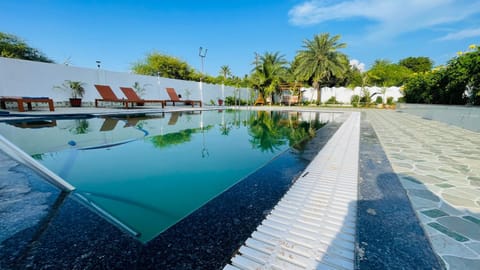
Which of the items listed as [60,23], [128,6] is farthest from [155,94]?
[60,23]

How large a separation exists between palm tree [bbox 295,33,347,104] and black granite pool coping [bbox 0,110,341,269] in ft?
70.8

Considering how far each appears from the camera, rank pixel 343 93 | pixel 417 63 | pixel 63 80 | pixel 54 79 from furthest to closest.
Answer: pixel 417 63 → pixel 343 93 → pixel 63 80 → pixel 54 79

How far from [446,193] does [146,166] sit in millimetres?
3562

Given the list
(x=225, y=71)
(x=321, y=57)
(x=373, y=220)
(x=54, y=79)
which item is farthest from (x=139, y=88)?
(x=225, y=71)

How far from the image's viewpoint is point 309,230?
4.27 feet

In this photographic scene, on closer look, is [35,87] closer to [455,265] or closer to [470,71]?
[455,265]

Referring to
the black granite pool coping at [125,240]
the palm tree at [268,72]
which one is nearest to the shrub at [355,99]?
the palm tree at [268,72]

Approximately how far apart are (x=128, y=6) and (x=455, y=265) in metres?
21.2

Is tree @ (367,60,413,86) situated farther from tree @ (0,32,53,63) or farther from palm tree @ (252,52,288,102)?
tree @ (0,32,53,63)

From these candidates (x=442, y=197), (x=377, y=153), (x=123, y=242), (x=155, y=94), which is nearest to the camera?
(x=123, y=242)

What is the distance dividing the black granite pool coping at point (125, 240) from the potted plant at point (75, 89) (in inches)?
455

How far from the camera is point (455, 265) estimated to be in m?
1.02

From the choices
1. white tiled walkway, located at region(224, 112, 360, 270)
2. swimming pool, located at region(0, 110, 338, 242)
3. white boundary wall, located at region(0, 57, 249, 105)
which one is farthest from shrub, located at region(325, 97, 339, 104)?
white tiled walkway, located at region(224, 112, 360, 270)

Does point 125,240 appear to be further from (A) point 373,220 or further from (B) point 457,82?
(B) point 457,82
